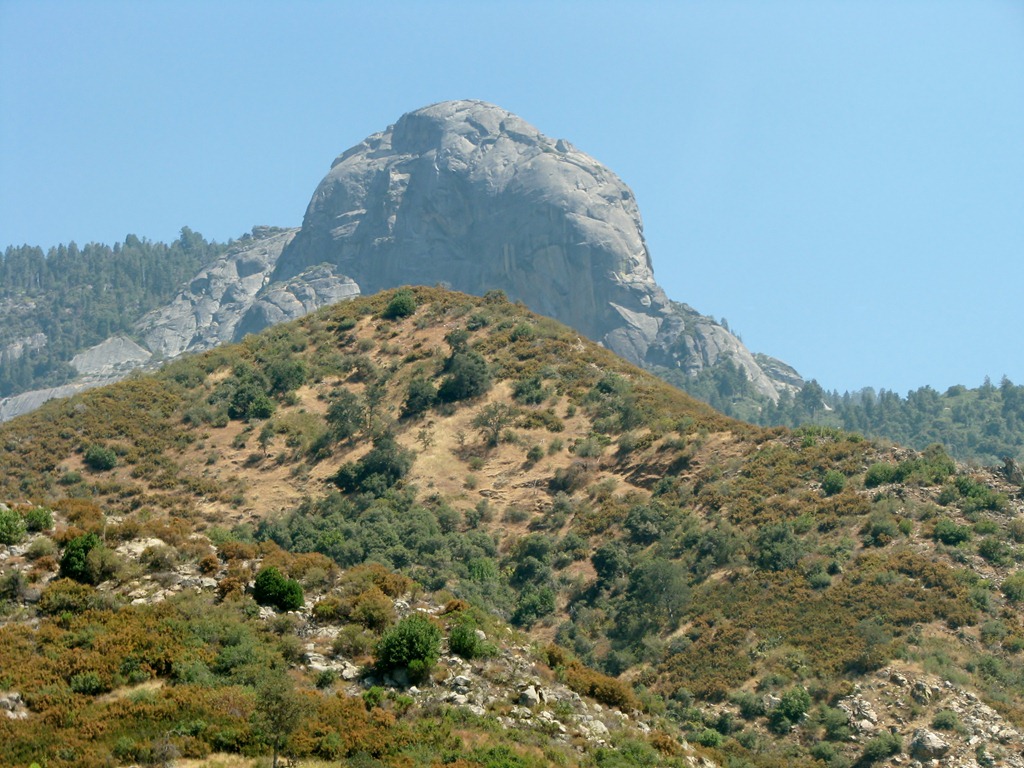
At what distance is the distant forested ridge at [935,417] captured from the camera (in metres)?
154

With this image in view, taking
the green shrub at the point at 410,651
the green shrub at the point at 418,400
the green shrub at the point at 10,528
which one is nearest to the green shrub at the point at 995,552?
the green shrub at the point at 410,651

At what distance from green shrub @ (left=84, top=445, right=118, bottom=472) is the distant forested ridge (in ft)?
361

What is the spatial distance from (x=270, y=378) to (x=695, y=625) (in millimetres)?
36154

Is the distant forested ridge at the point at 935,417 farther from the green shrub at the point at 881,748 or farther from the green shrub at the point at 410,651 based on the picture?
the green shrub at the point at 410,651

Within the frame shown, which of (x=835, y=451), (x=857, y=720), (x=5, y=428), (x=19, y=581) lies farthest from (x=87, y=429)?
(x=857, y=720)

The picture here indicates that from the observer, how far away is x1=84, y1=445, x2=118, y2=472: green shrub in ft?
202

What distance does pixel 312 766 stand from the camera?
25.5 metres

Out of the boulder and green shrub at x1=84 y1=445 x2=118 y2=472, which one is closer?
the boulder

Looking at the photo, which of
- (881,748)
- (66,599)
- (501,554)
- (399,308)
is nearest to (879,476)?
(501,554)

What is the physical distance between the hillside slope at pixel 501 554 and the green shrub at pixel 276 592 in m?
0.46

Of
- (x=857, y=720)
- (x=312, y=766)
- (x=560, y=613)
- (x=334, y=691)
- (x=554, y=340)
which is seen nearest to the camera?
(x=312, y=766)

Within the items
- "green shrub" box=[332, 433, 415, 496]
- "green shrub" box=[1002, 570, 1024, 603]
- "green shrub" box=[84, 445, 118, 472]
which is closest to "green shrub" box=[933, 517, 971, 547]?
"green shrub" box=[1002, 570, 1024, 603]

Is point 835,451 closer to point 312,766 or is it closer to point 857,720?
point 857,720

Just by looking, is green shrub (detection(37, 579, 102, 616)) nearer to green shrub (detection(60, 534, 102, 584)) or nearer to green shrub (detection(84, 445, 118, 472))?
green shrub (detection(60, 534, 102, 584))
